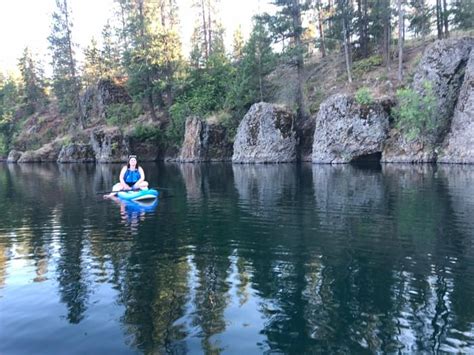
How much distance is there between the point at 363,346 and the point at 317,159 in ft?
122

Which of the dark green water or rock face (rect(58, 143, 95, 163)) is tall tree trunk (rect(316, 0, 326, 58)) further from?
the dark green water

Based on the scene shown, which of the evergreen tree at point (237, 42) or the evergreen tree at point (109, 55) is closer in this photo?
the evergreen tree at point (237, 42)

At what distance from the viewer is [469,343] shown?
6.14m

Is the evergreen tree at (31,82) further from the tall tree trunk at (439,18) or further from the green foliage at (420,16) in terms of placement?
the tall tree trunk at (439,18)

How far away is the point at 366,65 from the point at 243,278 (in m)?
42.1

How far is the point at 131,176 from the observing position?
76.1ft

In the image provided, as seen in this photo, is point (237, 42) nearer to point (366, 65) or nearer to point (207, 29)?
point (207, 29)

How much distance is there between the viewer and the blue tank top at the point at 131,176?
23.2 m

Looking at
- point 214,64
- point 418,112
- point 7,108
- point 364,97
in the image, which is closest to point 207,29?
point 214,64

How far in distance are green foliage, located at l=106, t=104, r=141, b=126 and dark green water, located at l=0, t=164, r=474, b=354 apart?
46052 mm

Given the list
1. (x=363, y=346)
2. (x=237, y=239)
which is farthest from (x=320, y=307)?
(x=237, y=239)

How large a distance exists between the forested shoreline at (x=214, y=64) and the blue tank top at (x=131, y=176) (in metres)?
23.4

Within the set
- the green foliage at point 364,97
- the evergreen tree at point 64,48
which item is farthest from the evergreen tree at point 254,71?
the evergreen tree at point 64,48

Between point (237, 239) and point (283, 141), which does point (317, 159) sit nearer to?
point (283, 141)
